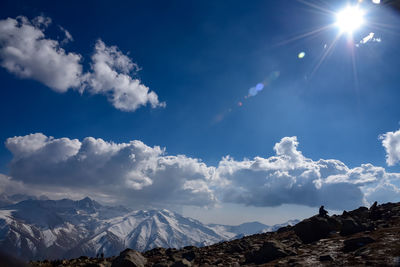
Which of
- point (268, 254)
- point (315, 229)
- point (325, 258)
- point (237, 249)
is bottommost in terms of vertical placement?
point (237, 249)

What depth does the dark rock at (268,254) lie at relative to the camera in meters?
16.1

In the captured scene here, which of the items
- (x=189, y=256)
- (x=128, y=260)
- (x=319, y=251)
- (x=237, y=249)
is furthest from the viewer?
(x=237, y=249)

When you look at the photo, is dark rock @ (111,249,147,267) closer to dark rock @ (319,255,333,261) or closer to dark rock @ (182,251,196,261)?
dark rock @ (182,251,196,261)

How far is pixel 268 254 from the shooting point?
16.4 metres

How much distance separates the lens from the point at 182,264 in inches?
600

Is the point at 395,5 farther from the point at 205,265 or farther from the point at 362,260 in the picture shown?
the point at 205,265

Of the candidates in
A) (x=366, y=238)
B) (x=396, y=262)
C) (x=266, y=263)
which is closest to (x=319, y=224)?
(x=366, y=238)

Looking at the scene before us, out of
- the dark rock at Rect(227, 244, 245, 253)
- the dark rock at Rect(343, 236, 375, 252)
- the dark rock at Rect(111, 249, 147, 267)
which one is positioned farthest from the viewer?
the dark rock at Rect(227, 244, 245, 253)

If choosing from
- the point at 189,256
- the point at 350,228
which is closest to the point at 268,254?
the point at 189,256

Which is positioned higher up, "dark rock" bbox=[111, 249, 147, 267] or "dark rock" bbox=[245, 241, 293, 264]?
"dark rock" bbox=[245, 241, 293, 264]

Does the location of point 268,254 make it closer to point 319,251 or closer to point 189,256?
point 319,251

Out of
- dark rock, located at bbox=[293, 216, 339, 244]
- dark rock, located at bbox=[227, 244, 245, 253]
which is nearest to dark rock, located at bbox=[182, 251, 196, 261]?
dark rock, located at bbox=[227, 244, 245, 253]

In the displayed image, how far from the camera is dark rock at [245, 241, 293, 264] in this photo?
52.9 feet

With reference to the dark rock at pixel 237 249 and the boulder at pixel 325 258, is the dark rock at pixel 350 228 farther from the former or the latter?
the dark rock at pixel 237 249
